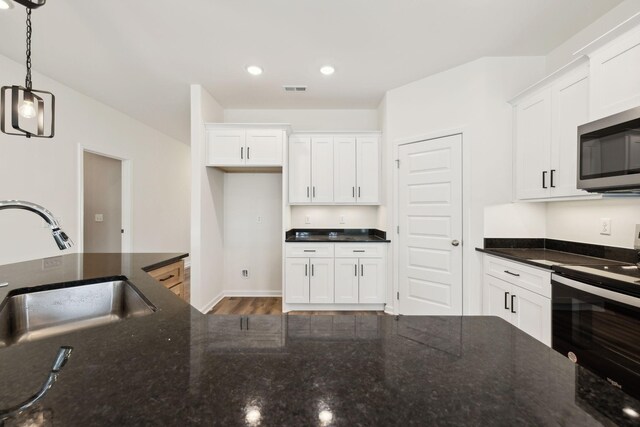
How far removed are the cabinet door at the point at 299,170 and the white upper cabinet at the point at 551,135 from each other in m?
2.26

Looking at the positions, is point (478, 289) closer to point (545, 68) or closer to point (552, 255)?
point (552, 255)

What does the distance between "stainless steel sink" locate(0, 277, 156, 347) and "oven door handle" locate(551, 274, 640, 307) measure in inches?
82.2

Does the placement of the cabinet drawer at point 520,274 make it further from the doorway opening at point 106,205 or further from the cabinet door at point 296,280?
the doorway opening at point 106,205

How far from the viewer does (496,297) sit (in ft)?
7.72

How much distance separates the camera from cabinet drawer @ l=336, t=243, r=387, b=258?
Answer: 3357mm

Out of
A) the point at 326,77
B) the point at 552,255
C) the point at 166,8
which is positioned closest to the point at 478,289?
the point at 552,255

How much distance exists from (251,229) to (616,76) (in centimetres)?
381

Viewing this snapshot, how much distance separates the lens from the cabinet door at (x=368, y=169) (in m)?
3.58

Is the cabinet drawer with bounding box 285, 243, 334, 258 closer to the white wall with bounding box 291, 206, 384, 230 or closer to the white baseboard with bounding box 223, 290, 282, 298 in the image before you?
the white wall with bounding box 291, 206, 384, 230

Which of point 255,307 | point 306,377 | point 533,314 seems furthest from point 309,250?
point 306,377

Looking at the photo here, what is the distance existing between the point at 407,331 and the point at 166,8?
2602mm

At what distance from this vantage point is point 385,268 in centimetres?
336

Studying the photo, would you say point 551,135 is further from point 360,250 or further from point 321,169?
point 321,169

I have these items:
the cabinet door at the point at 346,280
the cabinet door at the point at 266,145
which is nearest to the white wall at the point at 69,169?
the cabinet door at the point at 266,145
